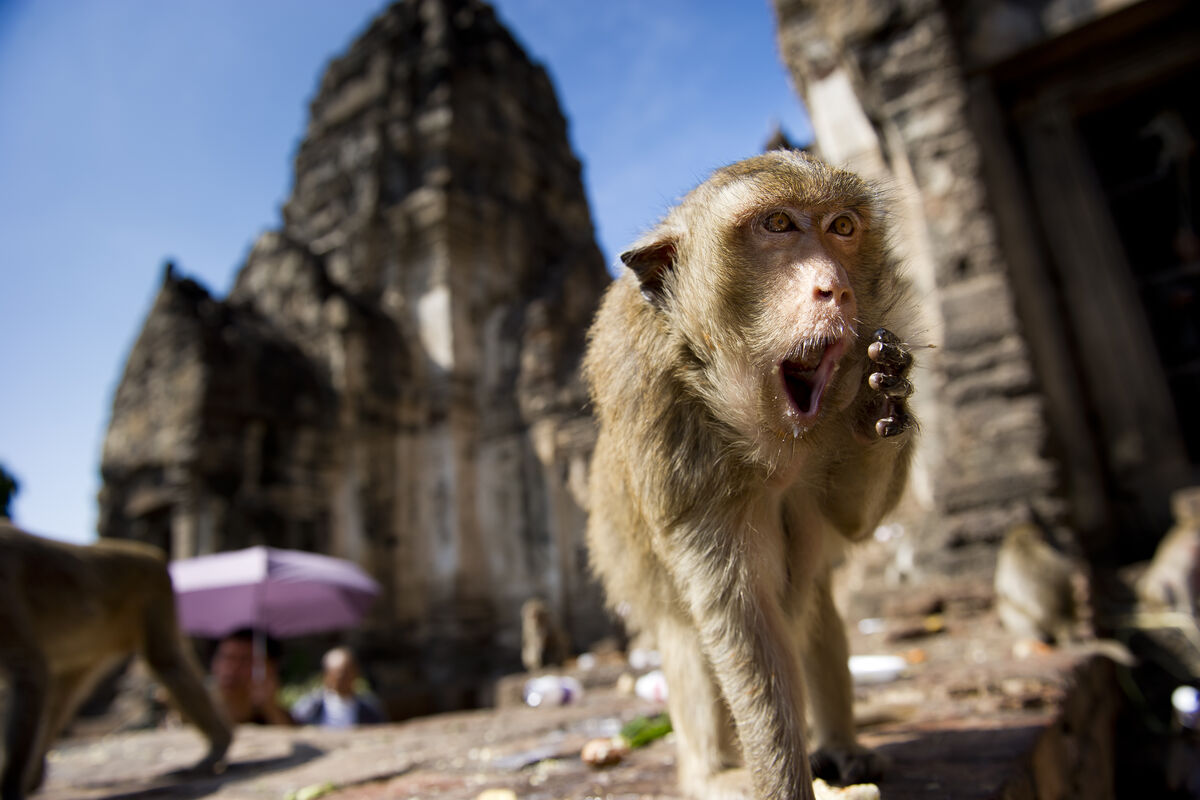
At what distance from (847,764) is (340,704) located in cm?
439

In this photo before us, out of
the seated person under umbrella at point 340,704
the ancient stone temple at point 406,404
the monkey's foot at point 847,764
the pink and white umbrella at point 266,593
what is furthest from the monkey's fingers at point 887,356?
the ancient stone temple at point 406,404

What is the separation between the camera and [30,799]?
2861 mm

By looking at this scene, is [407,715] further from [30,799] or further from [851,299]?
[851,299]

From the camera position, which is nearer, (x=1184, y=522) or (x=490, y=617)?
(x=1184, y=522)

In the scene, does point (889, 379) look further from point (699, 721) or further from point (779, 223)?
point (699, 721)

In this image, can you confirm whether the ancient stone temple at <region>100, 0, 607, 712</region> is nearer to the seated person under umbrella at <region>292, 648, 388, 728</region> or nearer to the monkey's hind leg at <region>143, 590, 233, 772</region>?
the seated person under umbrella at <region>292, 648, 388, 728</region>

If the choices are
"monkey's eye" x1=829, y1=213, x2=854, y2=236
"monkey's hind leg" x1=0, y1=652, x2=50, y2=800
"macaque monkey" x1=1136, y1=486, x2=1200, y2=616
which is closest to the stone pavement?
"monkey's hind leg" x1=0, y1=652, x2=50, y2=800

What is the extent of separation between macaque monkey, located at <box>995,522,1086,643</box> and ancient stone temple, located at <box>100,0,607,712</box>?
511 centimetres

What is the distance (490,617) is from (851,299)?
31.1ft

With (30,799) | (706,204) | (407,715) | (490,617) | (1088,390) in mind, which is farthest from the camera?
(490,617)

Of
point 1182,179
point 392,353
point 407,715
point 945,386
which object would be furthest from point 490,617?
point 1182,179

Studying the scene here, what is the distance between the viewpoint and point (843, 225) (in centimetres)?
156

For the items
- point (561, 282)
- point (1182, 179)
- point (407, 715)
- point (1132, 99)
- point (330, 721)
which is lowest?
point (407, 715)

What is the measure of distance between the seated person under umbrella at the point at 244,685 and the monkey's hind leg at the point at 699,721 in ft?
14.4
